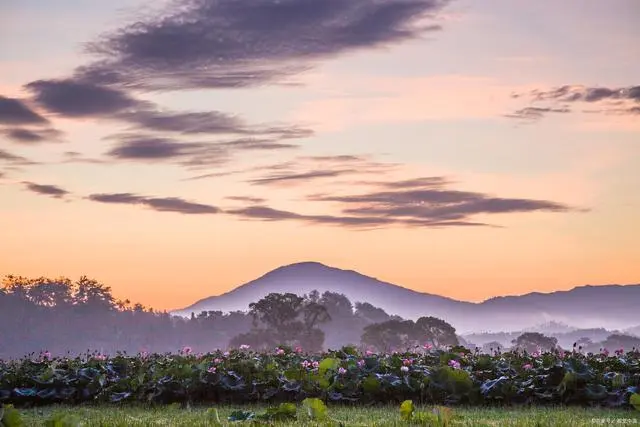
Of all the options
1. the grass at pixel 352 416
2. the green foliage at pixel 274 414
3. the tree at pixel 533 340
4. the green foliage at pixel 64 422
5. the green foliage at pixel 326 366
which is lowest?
the grass at pixel 352 416

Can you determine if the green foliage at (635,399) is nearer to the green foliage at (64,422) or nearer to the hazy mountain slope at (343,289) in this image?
the green foliage at (64,422)

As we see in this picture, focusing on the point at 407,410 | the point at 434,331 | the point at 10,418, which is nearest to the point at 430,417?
the point at 407,410

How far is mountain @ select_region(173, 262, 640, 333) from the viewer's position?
160m

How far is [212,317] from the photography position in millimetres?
132625

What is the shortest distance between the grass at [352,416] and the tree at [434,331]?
71.8 m

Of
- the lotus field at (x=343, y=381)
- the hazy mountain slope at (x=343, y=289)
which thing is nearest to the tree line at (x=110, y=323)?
the hazy mountain slope at (x=343, y=289)

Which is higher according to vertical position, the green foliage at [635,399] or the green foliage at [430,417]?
the green foliage at [430,417]

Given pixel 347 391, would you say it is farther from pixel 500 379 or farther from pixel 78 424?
pixel 78 424

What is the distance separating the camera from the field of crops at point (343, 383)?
15.3 meters

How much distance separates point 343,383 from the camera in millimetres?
15656

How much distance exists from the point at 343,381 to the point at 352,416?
3.04 m

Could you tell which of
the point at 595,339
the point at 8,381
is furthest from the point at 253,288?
the point at 8,381

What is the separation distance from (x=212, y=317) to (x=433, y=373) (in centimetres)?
11909

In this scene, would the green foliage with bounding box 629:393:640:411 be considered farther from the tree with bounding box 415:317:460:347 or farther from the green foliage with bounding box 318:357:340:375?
the tree with bounding box 415:317:460:347
